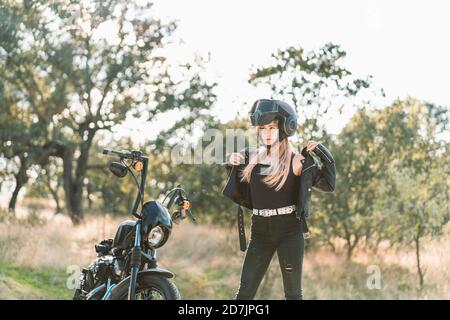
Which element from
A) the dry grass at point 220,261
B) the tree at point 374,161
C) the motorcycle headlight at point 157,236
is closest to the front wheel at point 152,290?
the motorcycle headlight at point 157,236

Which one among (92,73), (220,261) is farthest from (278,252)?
(92,73)

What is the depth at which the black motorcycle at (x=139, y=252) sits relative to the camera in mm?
4516

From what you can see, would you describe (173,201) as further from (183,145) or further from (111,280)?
(183,145)

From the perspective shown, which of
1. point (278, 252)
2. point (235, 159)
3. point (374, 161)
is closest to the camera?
point (278, 252)

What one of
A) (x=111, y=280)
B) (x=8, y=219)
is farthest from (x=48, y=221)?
(x=111, y=280)

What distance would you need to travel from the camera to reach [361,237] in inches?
691

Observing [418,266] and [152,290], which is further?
[418,266]

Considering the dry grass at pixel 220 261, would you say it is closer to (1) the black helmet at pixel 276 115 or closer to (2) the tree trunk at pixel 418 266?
(2) the tree trunk at pixel 418 266

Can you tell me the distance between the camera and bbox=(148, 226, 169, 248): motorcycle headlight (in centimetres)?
474

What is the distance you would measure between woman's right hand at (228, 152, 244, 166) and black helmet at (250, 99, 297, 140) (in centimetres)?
28

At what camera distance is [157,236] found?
476cm

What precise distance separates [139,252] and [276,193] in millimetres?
1029

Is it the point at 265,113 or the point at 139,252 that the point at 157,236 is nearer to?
the point at 139,252

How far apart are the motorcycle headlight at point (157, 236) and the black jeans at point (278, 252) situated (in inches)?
24.3
